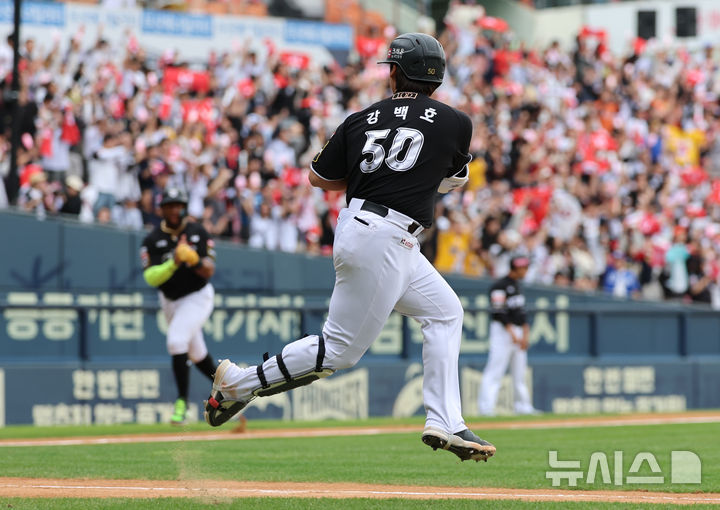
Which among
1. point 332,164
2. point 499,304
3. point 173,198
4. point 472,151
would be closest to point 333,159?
point 332,164

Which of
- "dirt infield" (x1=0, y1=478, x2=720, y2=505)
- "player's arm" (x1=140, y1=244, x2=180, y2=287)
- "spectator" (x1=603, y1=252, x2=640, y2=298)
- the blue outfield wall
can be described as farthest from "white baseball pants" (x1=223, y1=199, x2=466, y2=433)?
"spectator" (x1=603, y1=252, x2=640, y2=298)

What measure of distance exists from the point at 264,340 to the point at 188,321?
17.4ft

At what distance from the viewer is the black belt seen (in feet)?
22.3

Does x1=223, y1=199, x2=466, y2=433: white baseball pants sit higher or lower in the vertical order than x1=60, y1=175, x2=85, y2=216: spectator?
lower

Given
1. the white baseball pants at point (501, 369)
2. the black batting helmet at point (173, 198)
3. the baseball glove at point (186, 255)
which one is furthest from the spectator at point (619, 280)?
the baseball glove at point (186, 255)

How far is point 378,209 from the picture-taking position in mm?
6797

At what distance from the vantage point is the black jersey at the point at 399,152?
686cm

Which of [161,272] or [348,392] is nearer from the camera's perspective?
[161,272]

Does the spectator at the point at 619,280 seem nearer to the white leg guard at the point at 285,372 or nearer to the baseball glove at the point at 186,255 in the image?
the baseball glove at the point at 186,255

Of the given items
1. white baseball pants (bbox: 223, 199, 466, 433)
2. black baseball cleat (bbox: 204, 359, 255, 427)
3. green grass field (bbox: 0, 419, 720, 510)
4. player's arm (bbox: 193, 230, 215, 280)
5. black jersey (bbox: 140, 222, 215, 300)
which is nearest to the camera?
white baseball pants (bbox: 223, 199, 466, 433)

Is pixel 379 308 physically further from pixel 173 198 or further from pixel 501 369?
pixel 501 369

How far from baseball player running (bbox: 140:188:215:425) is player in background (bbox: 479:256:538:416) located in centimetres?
536

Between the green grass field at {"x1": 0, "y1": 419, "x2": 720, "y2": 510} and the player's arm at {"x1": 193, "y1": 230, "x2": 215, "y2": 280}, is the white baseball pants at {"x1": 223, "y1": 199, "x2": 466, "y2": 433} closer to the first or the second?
the green grass field at {"x1": 0, "y1": 419, "x2": 720, "y2": 510}

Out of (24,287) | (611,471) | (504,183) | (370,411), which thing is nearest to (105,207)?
(24,287)
